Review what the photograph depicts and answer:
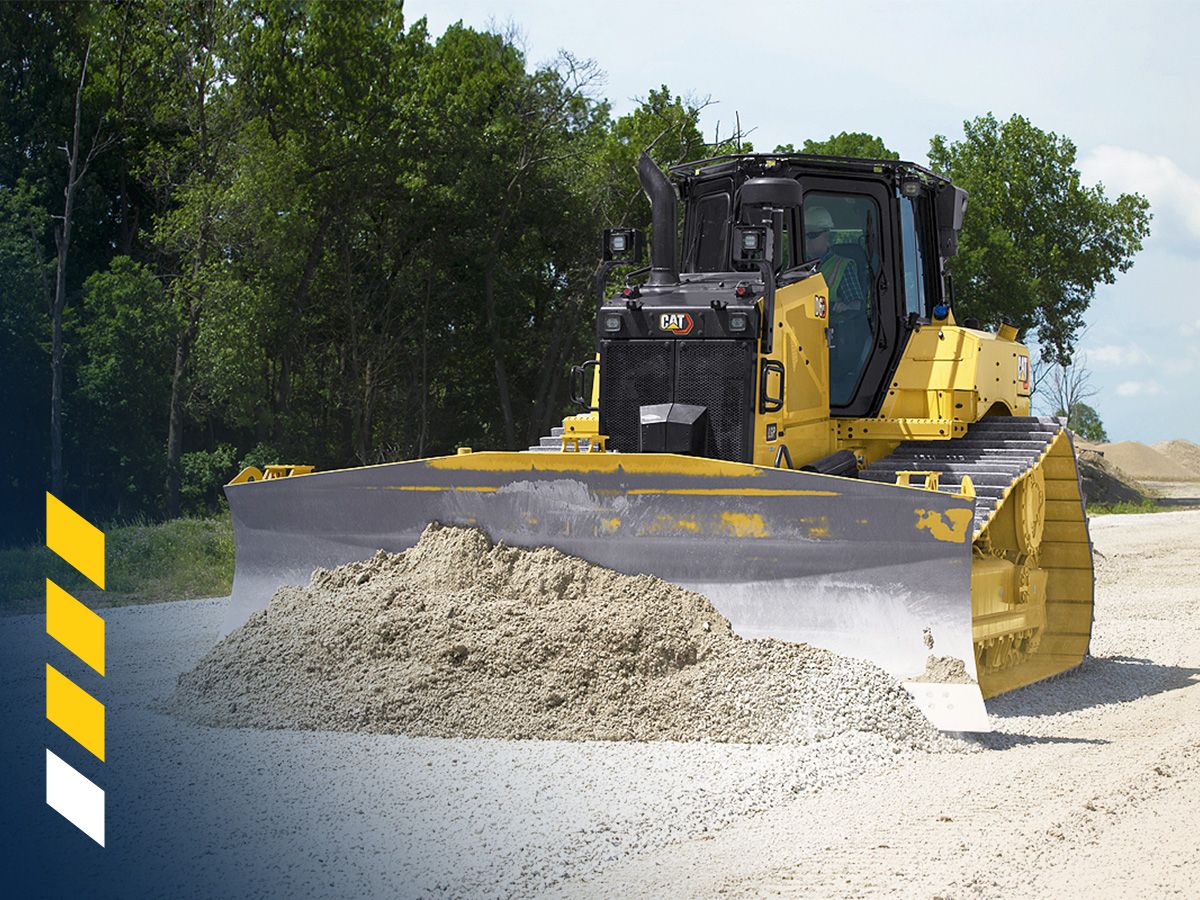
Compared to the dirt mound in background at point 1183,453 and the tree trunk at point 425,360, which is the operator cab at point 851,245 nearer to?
the tree trunk at point 425,360

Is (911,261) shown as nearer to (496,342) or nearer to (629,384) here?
(629,384)

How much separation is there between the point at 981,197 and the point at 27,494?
994 inches

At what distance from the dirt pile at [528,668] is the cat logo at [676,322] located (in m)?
1.44

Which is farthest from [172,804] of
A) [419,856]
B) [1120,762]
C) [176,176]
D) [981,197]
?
[981,197]

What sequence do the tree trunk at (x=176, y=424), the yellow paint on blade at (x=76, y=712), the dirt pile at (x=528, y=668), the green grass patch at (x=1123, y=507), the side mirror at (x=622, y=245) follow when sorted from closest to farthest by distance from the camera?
1. the dirt pile at (x=528, y=668)
2. the yellow paint on blade at (x=76, y=712)
3. the side mirror at (x=622, y=245)
4. the tree trunk at (x=176, y=424)
5. the green grass patch at (x=1123, y=507)

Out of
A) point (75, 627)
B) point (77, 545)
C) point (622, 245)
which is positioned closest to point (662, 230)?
point (622, 245)

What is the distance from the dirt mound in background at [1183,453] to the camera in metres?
54.0

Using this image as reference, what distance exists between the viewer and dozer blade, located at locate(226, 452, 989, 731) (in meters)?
6.72

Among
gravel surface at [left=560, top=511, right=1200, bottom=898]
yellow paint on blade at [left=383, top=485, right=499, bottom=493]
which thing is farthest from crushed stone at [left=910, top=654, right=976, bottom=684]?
yellow paint on blade at [left=383, top=485, right=499, bottom=493]

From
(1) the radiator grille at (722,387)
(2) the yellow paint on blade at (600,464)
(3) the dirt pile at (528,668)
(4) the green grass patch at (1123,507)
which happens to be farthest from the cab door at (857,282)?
(4) the green grass patch at (1123,507)

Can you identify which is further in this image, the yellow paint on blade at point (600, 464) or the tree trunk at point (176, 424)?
the tree trunk at point (176, 424)

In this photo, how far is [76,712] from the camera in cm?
705

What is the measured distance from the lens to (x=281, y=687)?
272 inches

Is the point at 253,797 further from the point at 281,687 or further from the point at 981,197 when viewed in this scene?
the point at 981,197
